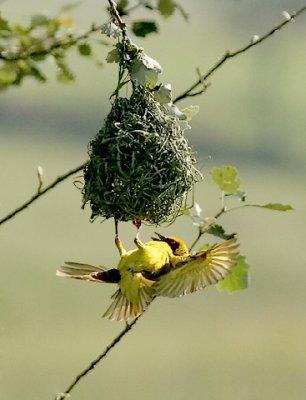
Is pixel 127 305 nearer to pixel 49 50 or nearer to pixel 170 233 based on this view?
pixel 49 50

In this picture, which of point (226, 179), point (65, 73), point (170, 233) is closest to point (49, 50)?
point (65, 73)

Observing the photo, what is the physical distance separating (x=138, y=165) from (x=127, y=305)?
0.29 m

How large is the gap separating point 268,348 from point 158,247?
7.89 metres

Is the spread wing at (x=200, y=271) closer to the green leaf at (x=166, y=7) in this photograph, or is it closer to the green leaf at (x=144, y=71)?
the green leaf at (x=144, y=71)

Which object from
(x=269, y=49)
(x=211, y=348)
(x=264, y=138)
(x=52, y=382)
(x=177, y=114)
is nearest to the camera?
(x=177, y=114)

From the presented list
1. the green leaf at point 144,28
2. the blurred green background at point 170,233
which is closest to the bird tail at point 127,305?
the green leaf at point 144,28

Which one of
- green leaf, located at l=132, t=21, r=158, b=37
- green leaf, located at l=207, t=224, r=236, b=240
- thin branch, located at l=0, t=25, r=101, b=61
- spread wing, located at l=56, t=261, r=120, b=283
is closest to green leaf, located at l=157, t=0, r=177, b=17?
green leaf, located at l=132, t=21, r=158, b=37

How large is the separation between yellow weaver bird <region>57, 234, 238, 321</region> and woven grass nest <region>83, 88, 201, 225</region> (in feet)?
0.25

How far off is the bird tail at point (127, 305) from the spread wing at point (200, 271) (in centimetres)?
7

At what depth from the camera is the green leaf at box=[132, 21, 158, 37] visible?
2178 mm

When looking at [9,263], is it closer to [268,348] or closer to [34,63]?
[268,348]

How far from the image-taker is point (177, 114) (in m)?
2.23

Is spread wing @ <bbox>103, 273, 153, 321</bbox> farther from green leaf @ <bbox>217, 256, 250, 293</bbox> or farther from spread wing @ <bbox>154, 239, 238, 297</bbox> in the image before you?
green leaf @ <bbox>217, 256, 250, 293</bbox>

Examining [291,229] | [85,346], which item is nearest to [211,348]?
[85,346]
